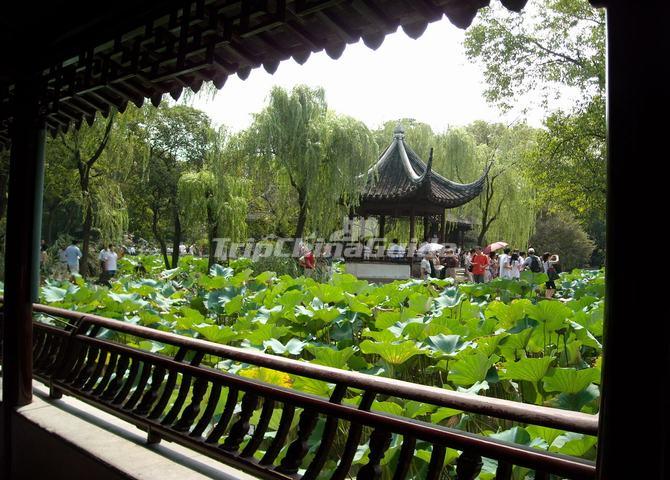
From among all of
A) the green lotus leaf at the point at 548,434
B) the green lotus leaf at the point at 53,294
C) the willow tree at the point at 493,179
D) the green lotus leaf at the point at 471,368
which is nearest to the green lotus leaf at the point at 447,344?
the green lotus leaf at the point at 471,368

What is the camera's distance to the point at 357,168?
1577cm

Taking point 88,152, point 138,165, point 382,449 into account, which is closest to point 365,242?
point 138,165

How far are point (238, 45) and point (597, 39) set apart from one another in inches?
443

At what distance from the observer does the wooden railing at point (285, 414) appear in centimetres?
145

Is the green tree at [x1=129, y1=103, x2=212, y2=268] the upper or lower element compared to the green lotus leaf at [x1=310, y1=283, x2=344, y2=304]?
upper

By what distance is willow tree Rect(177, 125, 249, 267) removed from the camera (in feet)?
51.1

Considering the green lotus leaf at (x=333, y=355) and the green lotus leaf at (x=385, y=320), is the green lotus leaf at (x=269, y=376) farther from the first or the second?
the green lotus leaf at (x=385, y=320)

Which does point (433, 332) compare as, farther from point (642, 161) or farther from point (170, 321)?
point (642, 161)

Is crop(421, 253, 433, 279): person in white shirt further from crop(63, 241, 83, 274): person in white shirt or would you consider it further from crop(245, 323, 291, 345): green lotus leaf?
crop(245, 323, 291, 345): green lotus leaf

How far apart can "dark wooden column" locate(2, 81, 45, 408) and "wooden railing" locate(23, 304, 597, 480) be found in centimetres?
21

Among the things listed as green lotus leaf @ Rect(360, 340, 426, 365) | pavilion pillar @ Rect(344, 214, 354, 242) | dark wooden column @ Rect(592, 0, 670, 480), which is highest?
pavilion pillar @ Rect(344, 214, 354, 242)

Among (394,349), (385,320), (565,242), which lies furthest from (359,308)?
(565,242)

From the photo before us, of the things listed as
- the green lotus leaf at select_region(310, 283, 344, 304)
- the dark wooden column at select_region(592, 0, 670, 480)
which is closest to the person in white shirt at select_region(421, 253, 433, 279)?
the green lotus leaf at select_region(310, 283, 344, 304)

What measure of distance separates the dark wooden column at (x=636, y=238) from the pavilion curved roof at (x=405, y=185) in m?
14.5
